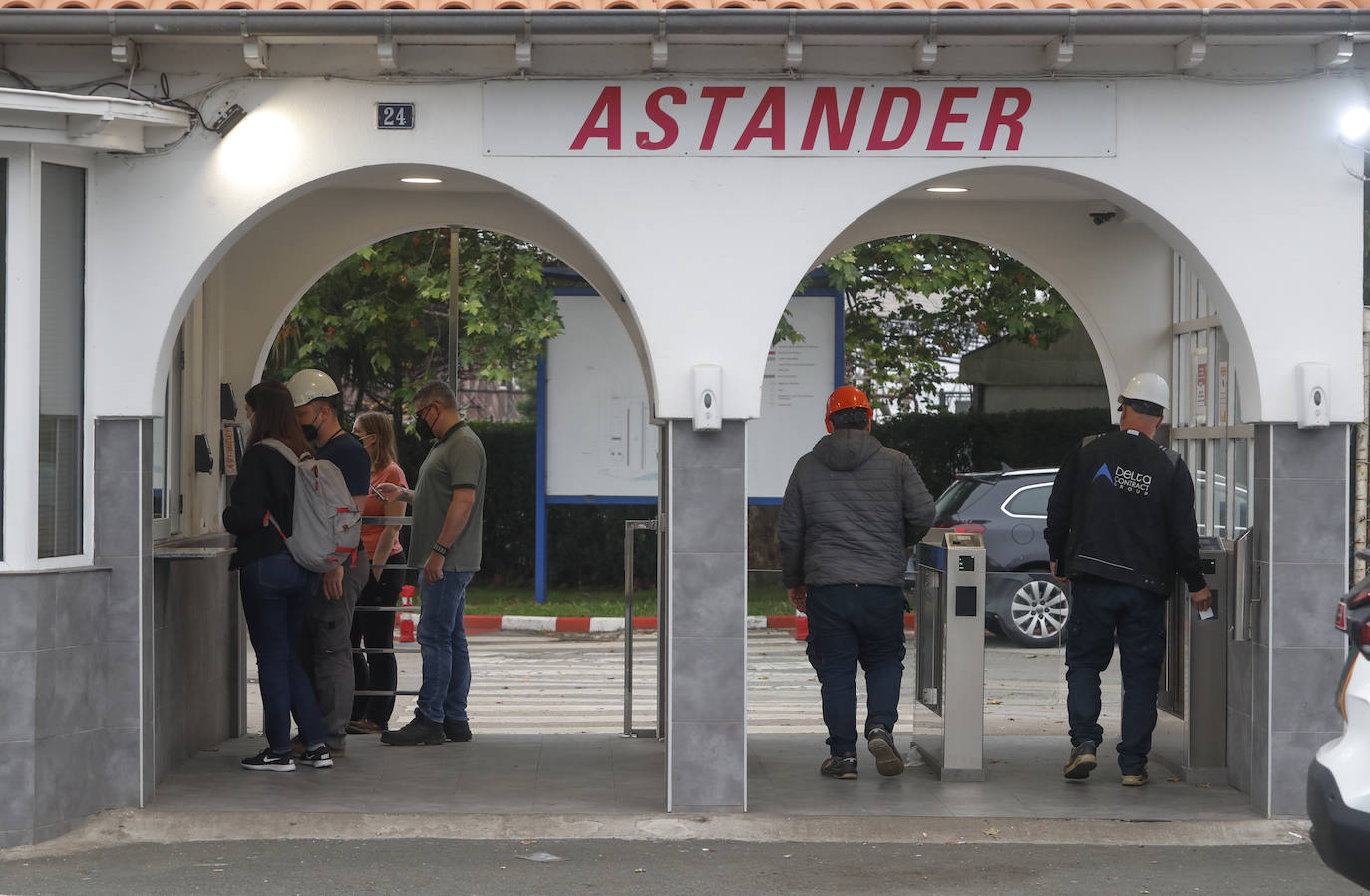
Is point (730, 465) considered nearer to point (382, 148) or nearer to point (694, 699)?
point (694, 699)

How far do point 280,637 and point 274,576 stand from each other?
1.09ft

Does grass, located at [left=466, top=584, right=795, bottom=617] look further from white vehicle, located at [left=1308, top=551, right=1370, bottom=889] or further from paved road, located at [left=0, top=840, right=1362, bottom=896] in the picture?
white vehicle, located at [left=1308, top=551, right=1370, bottom=889]

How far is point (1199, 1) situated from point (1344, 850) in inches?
151

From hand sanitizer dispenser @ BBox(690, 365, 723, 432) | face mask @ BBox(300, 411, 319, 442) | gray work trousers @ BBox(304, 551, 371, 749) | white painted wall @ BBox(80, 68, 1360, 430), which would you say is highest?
white painted wall @ BBox(80, 68, 1360, 430)

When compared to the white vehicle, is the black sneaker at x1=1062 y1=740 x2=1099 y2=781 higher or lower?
lower

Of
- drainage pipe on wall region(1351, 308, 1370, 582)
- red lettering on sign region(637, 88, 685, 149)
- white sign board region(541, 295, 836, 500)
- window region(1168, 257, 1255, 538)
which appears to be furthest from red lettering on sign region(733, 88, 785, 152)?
white sign board region(541, 295, 836, 500)

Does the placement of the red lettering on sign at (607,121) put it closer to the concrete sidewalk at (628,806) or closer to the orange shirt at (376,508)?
the concrete sidewalk at (628,806)

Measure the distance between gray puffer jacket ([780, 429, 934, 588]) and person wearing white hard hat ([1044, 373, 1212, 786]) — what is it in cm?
74

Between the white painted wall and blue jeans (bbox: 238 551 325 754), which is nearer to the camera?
the white painted wall

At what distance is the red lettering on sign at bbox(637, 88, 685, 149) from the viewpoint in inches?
283

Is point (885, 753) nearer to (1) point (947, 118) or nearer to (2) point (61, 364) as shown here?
(1) point (947, 118)

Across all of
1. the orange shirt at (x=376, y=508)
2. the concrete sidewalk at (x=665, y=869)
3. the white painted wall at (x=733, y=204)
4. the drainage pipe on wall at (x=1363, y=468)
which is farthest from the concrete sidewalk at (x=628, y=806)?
the drainage pipe on wall at (x=1363, y=468)

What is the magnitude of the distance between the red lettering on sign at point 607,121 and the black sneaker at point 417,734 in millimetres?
3527

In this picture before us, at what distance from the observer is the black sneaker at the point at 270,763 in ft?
26.6
